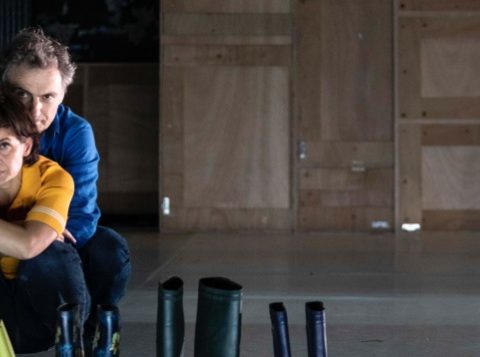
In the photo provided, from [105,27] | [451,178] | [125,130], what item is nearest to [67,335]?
[451,178]

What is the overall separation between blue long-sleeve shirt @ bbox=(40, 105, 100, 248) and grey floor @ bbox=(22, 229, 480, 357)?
0.43 meters

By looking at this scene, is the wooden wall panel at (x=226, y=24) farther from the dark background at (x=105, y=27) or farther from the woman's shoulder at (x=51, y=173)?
the woman's shoulder at (x=51, y=173)

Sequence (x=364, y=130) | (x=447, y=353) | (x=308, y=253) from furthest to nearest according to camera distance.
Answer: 1. (x=364, y=130)
2. (x=308, y=253)
3. (x=447, y=353)

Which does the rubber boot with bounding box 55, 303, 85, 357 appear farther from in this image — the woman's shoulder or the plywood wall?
the plywood wall

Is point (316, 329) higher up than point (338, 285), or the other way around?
point (316, 329)

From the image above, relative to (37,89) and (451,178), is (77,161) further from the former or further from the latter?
(451,178)

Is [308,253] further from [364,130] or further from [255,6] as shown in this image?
[255,6]

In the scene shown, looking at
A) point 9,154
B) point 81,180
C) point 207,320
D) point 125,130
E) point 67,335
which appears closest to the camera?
point 67,335

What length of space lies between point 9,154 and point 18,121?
72 millimetres

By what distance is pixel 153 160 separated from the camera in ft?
21.7

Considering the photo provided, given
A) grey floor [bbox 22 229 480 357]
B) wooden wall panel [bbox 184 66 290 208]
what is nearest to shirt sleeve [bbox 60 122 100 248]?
grey floor [bbox 22 229 480 357]

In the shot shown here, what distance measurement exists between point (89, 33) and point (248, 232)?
2154 mm

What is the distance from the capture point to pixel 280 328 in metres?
1.57

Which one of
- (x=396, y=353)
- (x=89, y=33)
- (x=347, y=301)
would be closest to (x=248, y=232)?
(x=89, y=33)
